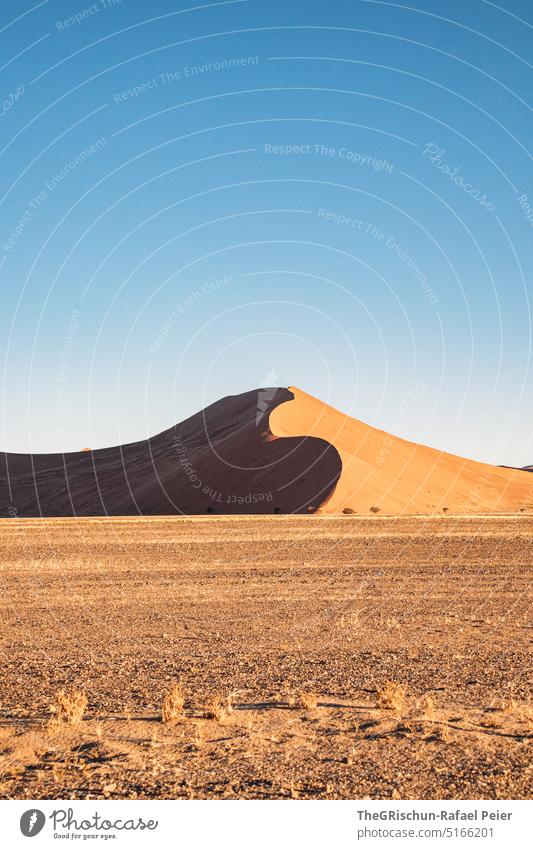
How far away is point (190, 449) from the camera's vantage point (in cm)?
11731

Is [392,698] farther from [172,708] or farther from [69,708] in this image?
[69,708]

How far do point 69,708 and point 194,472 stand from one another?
8955 cm

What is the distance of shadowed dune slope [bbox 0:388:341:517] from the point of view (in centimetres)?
8488

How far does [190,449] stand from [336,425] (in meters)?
23.1

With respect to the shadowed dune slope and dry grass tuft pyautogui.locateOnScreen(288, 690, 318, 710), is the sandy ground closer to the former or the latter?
dry grass tuft pyautogui.locateOnScreen(288, 690, 318, 710)

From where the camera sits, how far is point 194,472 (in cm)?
9938

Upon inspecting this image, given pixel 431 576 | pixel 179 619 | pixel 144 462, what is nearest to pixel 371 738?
pixel 179 619

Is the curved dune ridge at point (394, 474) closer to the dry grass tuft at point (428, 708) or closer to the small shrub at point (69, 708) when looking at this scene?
the dry grass tuft at point (428, 708)

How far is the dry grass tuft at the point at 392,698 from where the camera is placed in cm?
1055

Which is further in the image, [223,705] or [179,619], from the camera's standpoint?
[179,619]
